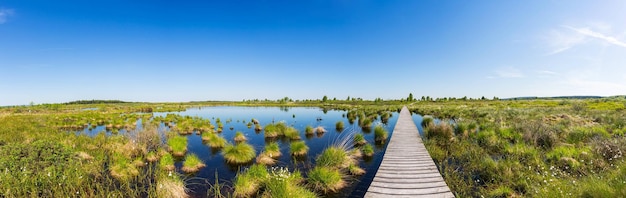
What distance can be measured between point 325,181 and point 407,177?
2.93m

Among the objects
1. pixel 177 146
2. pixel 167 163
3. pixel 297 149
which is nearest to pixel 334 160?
pixel 297 149

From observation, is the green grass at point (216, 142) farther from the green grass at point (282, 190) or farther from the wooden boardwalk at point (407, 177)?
the wooden boardwalk at point (407, 177)

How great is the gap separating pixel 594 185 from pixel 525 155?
6691 millimetres

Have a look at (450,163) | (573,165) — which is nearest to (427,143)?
(450,163)

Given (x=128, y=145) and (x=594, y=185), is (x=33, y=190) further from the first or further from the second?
(x=594, y=185)

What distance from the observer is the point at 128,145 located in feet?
43.8

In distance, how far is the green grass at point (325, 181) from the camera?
8570 millimetres

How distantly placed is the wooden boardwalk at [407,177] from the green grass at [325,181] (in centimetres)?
139

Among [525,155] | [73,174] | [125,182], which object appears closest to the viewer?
[73,174]

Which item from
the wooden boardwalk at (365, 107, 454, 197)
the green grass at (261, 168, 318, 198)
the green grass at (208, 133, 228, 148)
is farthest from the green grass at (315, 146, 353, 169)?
the green grass at (208, 133, 228, 148)

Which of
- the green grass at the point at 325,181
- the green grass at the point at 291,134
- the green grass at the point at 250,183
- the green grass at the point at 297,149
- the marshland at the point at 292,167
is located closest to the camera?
the marshland at the point at 292,167

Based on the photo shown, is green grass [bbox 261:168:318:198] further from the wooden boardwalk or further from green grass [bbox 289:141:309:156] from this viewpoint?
green grass [bbox 289:141:309:156]

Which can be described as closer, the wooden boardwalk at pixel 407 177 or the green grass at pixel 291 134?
the wooden boardwalk at pixel 407 177

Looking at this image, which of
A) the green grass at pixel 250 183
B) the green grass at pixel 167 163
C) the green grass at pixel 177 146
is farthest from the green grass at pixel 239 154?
the green grass at pixel 250 183
